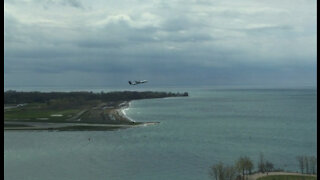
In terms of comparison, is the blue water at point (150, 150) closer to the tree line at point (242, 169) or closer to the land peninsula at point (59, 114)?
the tree line at point (242, 169)

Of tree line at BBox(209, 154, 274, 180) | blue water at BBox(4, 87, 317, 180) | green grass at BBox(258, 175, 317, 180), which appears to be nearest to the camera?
tree line at BBox(209, 154, 274, 180)

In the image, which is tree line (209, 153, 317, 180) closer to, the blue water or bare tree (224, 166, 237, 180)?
bare tree (224, 166, 237, 180)

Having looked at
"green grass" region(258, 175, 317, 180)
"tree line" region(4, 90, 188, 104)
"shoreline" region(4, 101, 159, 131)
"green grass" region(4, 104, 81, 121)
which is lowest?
"green grass" region(258, 175, 317, 180)

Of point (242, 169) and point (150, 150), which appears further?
point (150, 150)

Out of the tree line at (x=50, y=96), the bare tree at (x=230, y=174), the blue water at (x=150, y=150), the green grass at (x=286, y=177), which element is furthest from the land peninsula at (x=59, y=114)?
the green grass at (x=286, y=177)

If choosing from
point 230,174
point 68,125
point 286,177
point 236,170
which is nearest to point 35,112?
point 68,125

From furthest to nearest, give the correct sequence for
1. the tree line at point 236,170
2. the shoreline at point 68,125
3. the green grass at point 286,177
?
the shoreline at point 68,125 < the green grass at point 286,177 < the tree line at point 236,170

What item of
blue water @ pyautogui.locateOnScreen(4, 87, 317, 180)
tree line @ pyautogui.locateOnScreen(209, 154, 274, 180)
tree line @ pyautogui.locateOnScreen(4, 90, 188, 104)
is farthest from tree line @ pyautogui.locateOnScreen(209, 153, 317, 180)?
tree line @ pyautogui.locateOnScreen(4, 90, 188, 104)

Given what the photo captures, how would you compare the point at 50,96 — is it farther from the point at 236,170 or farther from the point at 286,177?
the point at 286,177

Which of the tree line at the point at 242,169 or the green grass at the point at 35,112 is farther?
the green grass at the point at 35,112

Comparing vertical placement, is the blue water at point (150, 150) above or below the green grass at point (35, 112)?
below

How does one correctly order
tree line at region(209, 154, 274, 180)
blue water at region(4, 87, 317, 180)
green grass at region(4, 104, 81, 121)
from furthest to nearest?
green grass at region(4, 104, 81, 121) < blue water at region(4, 87, 317, 180) < tree line at region(209, 154, 274, 180)

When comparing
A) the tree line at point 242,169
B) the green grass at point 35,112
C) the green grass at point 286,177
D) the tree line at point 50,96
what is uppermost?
the tree line at point 50,96

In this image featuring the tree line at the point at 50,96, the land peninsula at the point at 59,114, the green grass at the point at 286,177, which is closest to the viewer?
the green grass at the point at 286,177
